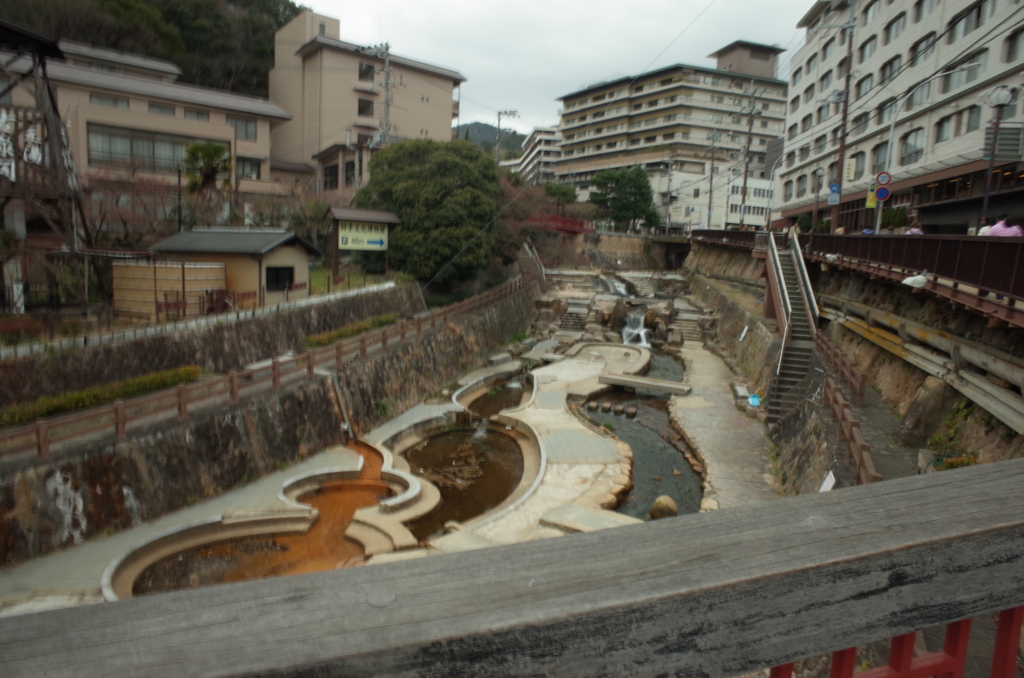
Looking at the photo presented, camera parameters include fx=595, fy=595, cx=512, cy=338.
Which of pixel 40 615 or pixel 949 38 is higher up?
pixel 949 38

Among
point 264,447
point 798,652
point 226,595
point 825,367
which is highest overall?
point 226,595

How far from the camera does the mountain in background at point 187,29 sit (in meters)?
36.1

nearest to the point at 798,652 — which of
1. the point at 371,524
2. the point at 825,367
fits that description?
the point at 371,524

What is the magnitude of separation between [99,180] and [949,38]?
3436 centimetres

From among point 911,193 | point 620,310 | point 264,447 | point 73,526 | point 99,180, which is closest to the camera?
point 73,526

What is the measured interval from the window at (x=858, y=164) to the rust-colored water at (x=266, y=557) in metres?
32.0

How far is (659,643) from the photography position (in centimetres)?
121

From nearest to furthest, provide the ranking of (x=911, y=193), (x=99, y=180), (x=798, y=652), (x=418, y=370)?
(x=798, y=652) → (x=418, y=370) → (x=99, y=180) → (x=911, y=193)

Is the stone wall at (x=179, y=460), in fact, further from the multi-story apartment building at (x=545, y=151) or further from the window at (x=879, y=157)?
the multi-story apartment building at (x=545, y=151)

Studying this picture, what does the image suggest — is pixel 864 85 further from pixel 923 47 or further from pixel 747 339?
pixel 747 339

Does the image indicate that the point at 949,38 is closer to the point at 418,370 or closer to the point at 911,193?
the point at 911,193

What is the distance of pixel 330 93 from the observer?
4322 centimetres

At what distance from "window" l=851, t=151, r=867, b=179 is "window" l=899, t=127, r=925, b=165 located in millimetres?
4338

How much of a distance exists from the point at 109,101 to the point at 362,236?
18637 mm
